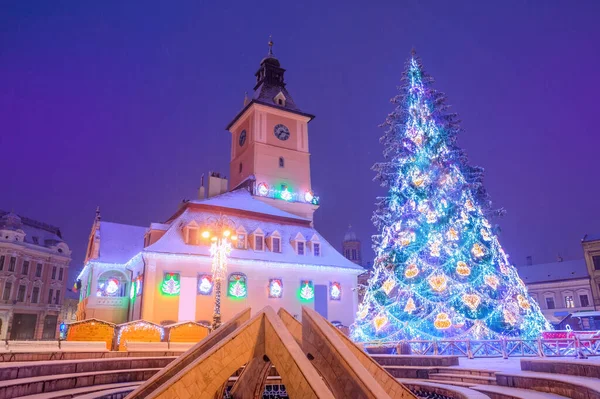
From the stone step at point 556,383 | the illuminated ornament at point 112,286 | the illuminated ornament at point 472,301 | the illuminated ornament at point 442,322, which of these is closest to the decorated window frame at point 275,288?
the illuminated ornament at point 112,286

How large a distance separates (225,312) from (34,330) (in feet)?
111

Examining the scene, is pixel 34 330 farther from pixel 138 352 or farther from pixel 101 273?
pixel 138 352

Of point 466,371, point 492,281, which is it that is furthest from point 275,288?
point 466,371

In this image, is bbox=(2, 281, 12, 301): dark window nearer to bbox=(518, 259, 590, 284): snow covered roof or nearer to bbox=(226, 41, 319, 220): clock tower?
bbox=(226, 41, 319, 220): clock tower

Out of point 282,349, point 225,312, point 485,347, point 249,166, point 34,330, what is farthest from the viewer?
point 34,330

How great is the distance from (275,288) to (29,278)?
1399 inches

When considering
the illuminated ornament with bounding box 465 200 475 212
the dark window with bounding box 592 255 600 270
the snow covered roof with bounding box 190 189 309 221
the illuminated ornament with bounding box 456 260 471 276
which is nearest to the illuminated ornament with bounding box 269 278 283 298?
the snow covered roof with bounding box 190 189 309 221

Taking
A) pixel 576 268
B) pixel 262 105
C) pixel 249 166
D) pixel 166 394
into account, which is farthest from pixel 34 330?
pixel 576 268

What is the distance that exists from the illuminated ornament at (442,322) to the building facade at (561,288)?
43578mm

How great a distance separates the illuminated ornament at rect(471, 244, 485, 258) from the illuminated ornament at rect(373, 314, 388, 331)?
17.6 ft

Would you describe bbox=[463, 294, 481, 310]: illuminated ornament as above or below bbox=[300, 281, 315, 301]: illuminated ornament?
below

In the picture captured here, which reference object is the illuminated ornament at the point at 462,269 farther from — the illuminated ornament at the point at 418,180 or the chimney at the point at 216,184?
the chimney at the point at 216,184

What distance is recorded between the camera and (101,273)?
34219 millimetres

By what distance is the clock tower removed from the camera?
150 ft
